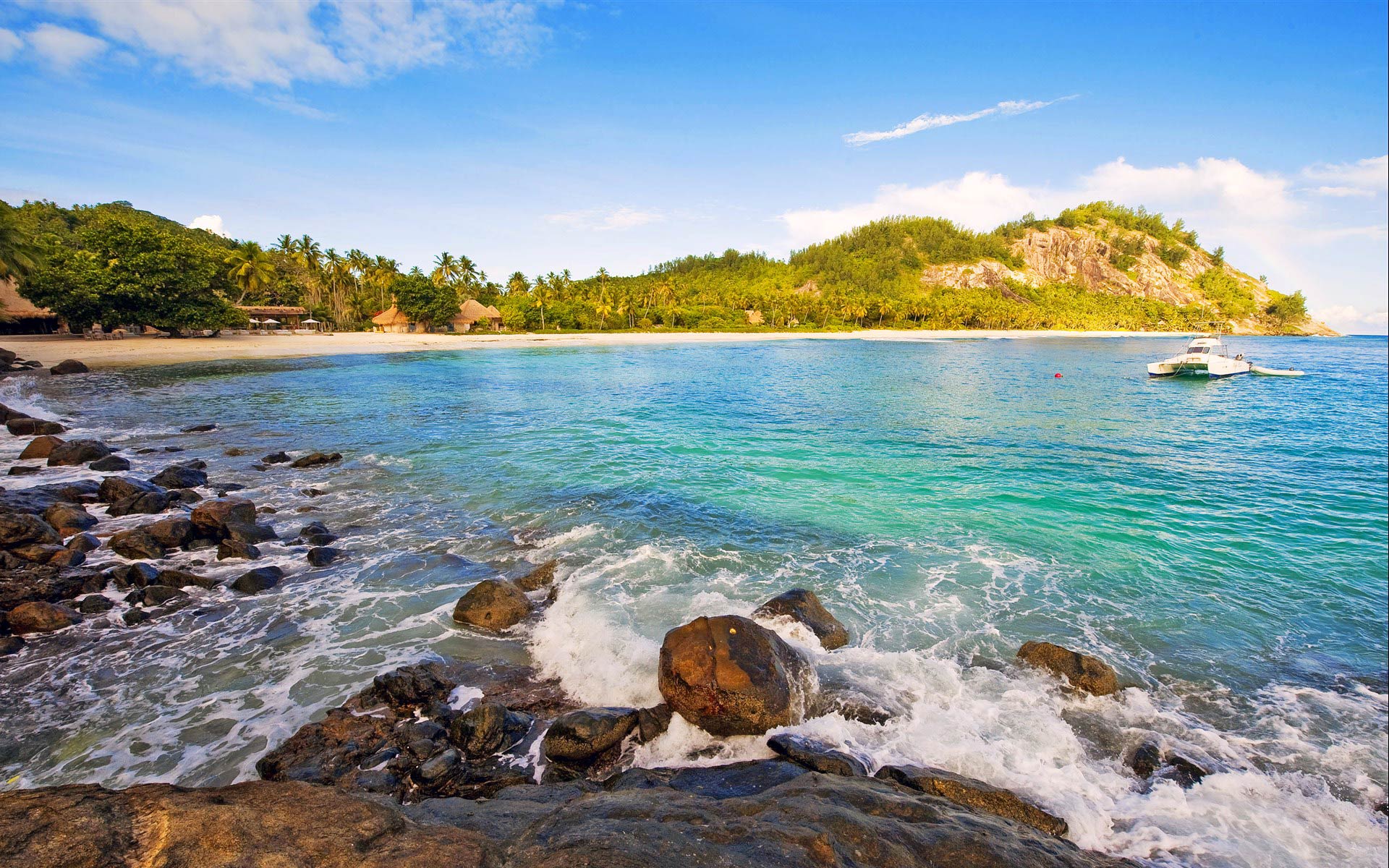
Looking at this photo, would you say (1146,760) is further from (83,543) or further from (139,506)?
(139,506)

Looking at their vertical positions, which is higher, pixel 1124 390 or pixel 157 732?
pixel 1124 390

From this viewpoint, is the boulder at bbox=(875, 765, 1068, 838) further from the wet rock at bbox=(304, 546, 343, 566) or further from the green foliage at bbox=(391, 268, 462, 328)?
the green foliage at bbox=(391, 268, 462, 328)

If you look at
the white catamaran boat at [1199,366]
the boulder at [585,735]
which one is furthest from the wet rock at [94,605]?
the white catamaran boat at [1199,366]

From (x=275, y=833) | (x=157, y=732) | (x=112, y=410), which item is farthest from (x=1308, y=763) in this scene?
(x=112, y=410)

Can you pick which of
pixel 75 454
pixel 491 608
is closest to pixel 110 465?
pixel 75 454

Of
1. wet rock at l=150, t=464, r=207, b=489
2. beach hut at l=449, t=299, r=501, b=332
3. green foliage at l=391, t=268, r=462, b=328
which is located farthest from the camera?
beach hut at l=449, t=299, r=501, b=332

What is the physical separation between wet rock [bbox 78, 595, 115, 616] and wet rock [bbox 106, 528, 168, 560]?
1745 millimetres

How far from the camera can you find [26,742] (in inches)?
226

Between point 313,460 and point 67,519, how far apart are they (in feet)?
20.5

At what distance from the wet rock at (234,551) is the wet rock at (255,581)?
0.87 metres

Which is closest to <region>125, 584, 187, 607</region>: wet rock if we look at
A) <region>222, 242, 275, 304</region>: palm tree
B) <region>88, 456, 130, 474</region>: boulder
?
<region>88, 456, 130, 474</region>: boulder

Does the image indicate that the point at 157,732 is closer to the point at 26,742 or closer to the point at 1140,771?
the point at 26,742

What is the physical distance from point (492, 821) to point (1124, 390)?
4627cm

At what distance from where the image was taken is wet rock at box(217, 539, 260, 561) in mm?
10266
